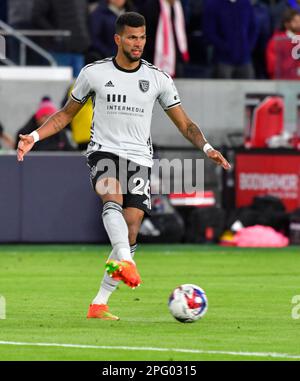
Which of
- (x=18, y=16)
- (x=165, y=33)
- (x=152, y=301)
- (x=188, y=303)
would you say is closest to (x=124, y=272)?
(x=188, y=303)

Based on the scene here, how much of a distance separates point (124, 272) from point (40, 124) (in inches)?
437

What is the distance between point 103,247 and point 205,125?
402 cm

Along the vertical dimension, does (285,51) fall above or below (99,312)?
above

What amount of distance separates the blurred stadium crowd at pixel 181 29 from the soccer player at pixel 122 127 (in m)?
10.6

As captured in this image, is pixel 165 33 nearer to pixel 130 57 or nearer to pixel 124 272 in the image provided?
pixel 130 57

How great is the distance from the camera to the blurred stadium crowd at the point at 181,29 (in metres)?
23.2

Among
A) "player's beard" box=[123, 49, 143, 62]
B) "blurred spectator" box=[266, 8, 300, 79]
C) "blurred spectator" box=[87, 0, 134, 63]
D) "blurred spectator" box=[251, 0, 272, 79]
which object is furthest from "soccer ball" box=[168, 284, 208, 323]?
"blurred spectator" box=[251, 0, 272, 79]

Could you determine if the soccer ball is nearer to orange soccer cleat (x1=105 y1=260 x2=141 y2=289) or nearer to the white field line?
orange soccer cleat (x1=105 y1=260 x2=141 y2=289)

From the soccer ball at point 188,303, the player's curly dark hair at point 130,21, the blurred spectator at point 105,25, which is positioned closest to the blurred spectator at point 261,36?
the blurred spectator at point 105,25

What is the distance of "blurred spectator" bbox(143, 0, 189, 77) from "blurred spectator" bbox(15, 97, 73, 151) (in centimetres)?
241

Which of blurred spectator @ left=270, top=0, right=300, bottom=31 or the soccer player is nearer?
the soccer player

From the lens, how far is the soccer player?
1193 cm

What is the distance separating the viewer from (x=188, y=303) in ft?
37.3
